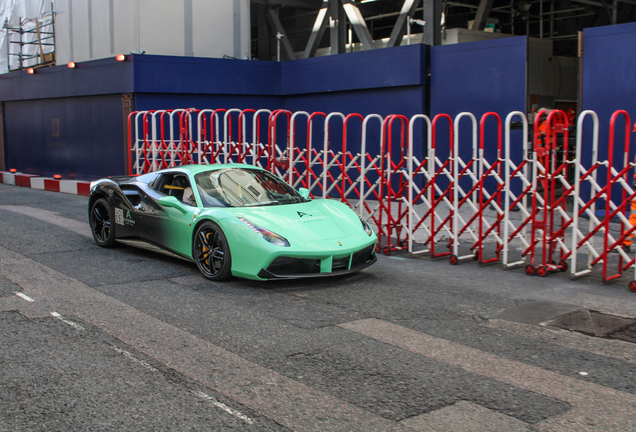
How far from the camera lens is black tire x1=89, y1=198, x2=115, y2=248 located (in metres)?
8.73

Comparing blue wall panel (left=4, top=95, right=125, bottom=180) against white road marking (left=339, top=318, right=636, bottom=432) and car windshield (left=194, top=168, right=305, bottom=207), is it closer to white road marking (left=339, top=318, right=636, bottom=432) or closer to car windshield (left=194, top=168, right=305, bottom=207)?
car windshield (left=194, top=168, right=305, bottom=207)

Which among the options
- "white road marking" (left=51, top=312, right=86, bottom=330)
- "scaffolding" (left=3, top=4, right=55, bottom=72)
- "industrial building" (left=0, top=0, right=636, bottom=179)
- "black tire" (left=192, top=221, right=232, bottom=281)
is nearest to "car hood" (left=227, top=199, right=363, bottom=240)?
"black tire" (left=192, top=221, right=232, bottom=281)

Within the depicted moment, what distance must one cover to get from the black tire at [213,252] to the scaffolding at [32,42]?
1666 centimetres

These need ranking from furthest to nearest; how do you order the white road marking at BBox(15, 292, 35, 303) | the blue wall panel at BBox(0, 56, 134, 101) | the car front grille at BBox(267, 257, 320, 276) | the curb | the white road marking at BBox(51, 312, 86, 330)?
the blue wall panel at BBox(0, 56, 134, 101)
the curb
the car front grille at BBox(267, 257, 320, 276)
the white road marking at BBox(15, 292, 35, 303)
the white road marking at BBox(51, 312, 86, 330)

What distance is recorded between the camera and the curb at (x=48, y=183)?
17.0 meters

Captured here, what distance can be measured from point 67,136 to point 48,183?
2113 mm

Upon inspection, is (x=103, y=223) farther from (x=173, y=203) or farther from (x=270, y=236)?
(x=270, y=236)

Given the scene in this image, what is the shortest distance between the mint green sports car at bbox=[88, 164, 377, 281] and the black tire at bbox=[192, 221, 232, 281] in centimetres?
1

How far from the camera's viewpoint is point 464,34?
1661cm

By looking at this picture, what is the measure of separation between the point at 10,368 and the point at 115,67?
14824 millimetres

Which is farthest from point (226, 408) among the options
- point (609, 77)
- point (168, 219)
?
point (609, 77)

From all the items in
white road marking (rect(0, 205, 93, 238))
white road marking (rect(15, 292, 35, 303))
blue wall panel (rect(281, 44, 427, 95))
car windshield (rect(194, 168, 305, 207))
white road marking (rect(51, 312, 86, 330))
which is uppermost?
blue wall panel (rect(281, 44, 427, 95))

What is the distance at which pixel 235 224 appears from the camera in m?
6.74

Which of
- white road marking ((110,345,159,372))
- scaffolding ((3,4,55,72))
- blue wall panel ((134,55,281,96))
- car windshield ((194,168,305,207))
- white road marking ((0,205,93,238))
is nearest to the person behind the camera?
white road marking ((110,345,159,372))
